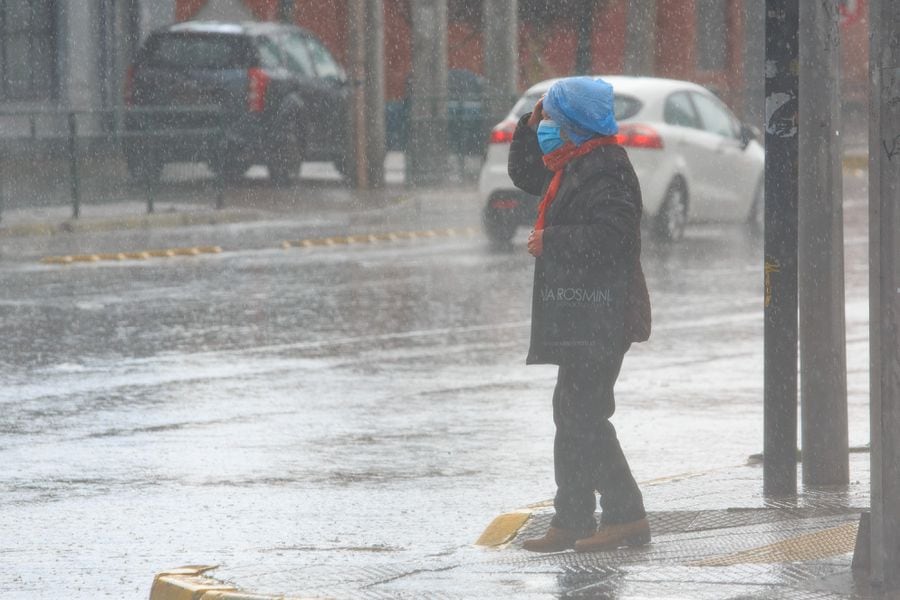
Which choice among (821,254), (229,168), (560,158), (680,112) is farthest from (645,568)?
(229,168)

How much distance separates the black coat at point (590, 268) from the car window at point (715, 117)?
13841 millimetres

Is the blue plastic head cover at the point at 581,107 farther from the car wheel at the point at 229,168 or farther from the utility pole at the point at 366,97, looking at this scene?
the utility pole at the point at 366,97

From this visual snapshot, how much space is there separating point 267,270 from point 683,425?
26.8ft

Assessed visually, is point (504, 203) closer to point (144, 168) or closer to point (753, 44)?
point (144, 168)

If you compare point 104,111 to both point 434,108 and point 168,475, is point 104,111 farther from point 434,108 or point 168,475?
point 168,475

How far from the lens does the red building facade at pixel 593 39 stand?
43438mm

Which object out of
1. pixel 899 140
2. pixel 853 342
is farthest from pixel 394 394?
pixel 899 140

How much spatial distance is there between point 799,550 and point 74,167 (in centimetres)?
1546

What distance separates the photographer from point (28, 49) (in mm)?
29969

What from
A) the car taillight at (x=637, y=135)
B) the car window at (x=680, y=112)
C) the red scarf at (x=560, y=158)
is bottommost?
the car taillight at (x=637, y=135)

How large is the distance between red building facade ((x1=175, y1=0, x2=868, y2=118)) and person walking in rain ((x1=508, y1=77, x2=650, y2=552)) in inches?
1411

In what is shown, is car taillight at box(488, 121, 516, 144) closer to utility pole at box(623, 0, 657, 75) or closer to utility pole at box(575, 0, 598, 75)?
utility pole at box(623, 0, 657, 75)

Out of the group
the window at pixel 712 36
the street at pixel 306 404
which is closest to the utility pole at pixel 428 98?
the street at pixel 306 404

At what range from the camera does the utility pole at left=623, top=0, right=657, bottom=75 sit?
32781 millimetres
